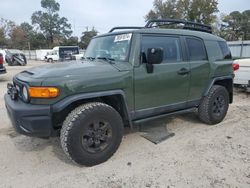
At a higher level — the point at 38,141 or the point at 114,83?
the point at 114,83

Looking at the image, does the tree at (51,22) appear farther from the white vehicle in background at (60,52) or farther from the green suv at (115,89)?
the green suv at (115,89)

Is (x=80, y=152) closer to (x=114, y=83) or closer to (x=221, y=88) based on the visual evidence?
(x=114, y=83)

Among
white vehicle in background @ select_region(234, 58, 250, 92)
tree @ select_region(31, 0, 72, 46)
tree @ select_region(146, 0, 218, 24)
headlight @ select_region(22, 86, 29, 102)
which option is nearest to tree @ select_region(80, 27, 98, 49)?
tree @ select_region(31, 0, 72, 46)

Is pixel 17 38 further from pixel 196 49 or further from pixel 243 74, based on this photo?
pixel 196 49

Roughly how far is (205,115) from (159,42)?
1.81 meters

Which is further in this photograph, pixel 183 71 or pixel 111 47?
pixel 183 71

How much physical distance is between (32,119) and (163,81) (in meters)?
2.09

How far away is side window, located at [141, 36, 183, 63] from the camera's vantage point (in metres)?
4.00

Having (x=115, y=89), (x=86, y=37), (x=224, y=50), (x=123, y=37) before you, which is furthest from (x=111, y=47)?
(x=86, y=37)

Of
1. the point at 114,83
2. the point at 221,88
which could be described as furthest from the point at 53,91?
the point at 221,88

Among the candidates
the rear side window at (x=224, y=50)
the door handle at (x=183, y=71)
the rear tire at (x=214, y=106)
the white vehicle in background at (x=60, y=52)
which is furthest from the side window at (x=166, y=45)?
the white vehicle in background at (x=60, y=52)

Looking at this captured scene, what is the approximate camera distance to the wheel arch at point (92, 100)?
3178mm

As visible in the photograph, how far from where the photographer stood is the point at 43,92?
10.1ft

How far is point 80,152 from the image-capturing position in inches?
130
